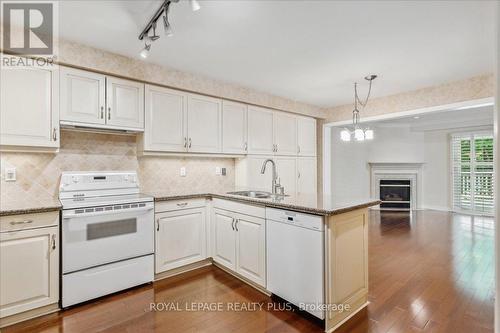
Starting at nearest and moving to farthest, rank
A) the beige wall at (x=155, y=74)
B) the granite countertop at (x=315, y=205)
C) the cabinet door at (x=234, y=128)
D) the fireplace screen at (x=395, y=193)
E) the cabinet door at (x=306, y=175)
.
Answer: the granite countertop at (x=315, y=205)
the beige wall at (x=155, y=74)
the cabinet door at (x=234, y=128)
the cabinet door at (x=306, y=175)
the fireplace screen at (x=395, y=193)

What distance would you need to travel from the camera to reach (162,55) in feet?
9.22

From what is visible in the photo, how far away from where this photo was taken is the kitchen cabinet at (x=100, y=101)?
8.31 ft

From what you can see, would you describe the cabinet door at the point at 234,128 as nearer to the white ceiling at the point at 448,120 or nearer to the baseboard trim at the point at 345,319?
the baseboard trim at the point at 345,319

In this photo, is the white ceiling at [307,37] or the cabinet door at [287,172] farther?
the cabinet door at [287,172]

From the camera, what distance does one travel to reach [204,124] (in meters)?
3.49

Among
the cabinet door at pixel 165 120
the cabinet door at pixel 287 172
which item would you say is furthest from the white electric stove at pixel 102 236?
the cabinet door at pixel 287 172

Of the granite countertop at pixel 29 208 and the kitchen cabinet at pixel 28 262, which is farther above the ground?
the granite countertop at pixel 29 208

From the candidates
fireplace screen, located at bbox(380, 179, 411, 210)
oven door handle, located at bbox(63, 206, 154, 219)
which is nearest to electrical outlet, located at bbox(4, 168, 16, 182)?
oven door handle, located at bbox(63, 206, 154, 219)

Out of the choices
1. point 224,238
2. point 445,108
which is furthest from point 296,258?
point 445,108

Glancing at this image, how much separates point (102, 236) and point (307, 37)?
2.68 m

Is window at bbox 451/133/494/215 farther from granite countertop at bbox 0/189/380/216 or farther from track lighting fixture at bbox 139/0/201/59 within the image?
track lighting fixture at bbox 139/0/201/59

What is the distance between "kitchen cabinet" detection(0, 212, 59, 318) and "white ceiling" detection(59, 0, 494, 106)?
172 cm

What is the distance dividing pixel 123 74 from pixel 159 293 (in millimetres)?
2328

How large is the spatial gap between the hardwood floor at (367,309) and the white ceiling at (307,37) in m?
2.41
